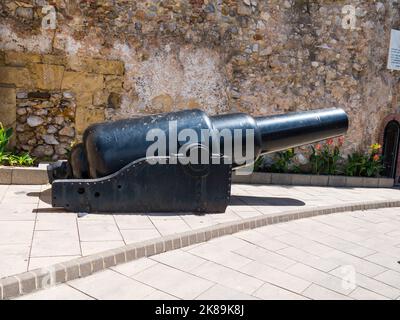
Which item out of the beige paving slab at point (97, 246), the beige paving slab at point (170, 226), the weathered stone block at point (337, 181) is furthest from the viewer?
the weathered stone block at point (337, 181)

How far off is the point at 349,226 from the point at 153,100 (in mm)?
3624

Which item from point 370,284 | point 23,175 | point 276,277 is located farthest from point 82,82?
point 370,284

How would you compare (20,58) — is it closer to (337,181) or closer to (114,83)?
(114,83)

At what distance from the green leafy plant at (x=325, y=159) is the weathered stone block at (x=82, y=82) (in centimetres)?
396

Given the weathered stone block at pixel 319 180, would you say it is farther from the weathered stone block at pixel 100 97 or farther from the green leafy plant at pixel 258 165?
the weathered stone block at pixel 100 97

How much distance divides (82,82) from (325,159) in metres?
4.46

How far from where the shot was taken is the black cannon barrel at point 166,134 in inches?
149

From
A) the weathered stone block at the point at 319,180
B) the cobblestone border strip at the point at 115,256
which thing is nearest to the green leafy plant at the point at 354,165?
the weathered stone block at the point at 319,180

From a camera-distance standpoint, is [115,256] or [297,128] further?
[297,128]

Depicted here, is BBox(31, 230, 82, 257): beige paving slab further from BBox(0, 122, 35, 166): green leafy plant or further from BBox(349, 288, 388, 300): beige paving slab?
BBox(0, 122, 35, 166): green leafy plant

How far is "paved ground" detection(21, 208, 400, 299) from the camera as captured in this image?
7.96 feet

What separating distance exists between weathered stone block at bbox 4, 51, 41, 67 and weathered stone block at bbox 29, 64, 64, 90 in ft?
0.29

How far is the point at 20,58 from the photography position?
5.82 metres
